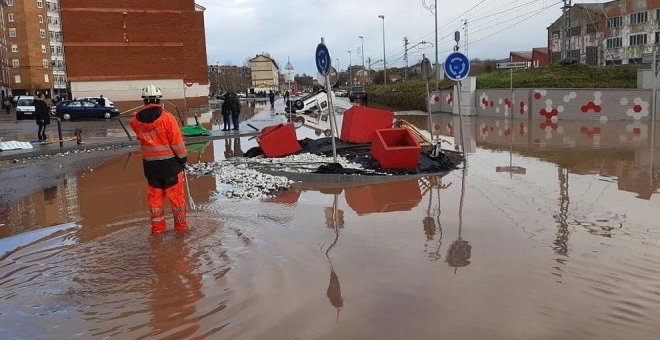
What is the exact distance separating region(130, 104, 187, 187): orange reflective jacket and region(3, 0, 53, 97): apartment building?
9867cm

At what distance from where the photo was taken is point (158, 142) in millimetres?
6383

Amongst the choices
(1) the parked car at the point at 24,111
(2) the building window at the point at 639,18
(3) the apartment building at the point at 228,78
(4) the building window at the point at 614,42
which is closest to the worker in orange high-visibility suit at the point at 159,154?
(1) the parked car at the point at 24,111

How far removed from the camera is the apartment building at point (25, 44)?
9412cm

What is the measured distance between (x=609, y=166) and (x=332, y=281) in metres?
8.10

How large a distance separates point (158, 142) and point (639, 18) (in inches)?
2964

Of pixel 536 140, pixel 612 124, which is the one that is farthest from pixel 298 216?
pixel 612 124

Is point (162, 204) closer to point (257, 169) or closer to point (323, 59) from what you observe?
point (257, 169)

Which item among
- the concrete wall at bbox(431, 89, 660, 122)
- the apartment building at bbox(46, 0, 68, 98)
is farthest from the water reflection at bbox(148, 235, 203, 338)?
the apartment building at bbox(46, 0, 68, 98)

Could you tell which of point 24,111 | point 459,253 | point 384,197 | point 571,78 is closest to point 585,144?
point 384,197

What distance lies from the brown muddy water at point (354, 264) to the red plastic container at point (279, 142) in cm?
319

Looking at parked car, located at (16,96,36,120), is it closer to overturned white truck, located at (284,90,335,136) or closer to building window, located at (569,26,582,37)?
overturned white truck, located at (284,90,335,136)

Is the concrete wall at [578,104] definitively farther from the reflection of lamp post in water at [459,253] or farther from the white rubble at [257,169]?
the reflection of lamp post in water at [459,253]

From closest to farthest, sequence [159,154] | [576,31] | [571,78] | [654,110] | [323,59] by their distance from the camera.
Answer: [159,154] → [323,59] → [654,110] → [571,78] → [576,31]

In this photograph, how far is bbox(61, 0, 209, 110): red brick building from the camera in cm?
4231
